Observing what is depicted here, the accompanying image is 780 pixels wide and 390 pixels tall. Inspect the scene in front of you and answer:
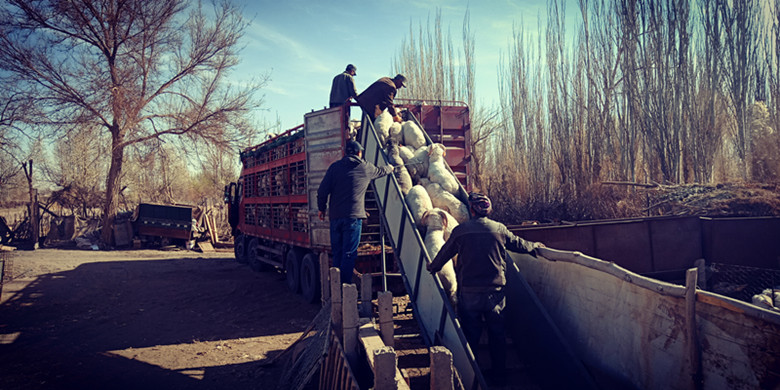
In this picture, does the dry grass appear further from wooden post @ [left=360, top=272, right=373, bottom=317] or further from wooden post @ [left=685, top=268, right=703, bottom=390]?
wooden post @ [left=685, top=268, right=703, bottom=390]

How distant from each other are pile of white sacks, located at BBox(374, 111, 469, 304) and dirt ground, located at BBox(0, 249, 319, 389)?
2.44 metres

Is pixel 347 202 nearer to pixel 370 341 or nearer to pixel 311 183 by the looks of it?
pixel 370 341

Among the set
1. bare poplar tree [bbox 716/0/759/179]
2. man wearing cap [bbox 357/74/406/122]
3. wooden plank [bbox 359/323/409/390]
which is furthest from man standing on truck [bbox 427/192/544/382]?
bare poplar tree [bbox 716/0/759/179]

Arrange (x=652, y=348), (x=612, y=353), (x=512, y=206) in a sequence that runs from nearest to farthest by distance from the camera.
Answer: (x=652, y=348) → (x=612, y=353) → (x=512, y=206)

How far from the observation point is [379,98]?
6.58 m

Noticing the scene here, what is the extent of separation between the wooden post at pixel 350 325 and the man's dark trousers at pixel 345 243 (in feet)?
4.47

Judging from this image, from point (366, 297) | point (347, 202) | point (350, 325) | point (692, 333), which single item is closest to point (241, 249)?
point (347, 202)

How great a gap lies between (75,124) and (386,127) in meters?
16.3

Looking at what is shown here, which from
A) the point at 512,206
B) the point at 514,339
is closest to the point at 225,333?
the point at 514,339

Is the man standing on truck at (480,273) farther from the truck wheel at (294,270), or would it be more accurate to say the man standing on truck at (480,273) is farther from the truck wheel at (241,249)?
the truck wheel at (241,249)

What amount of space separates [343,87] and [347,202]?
3336 mm

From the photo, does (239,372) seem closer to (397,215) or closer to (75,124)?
(397,215)

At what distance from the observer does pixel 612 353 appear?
10.7 feet

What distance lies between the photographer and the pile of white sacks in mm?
4293
